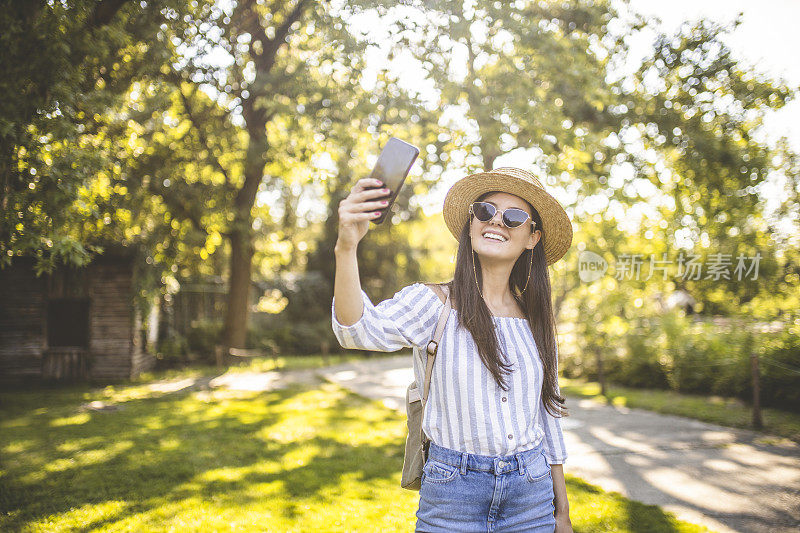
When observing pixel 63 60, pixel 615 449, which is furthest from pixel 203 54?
pixel 615 449

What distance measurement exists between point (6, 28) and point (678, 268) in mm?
11536

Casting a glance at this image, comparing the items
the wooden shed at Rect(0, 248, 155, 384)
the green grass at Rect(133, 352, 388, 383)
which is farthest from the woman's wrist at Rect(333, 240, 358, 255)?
the green grass at Rect(133, 352, 388, 383)

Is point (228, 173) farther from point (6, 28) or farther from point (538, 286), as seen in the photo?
point (538, 286)

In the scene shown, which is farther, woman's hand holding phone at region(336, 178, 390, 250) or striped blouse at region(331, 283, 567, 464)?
striped blouse at region(331, 283, 567, 464)

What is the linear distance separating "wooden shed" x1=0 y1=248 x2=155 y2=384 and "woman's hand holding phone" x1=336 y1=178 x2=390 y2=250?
1293 cm

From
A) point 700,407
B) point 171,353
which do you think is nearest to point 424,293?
point 700,407

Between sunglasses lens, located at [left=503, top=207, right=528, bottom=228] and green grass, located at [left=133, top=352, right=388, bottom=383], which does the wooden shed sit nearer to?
green grass, located at [left=133, top=352, right=388, bottom=383]

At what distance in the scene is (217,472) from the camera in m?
6.23

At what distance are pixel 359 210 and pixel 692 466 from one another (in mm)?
6096

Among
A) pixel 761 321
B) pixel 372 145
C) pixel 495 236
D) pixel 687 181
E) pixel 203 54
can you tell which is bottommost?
pixel 761 321

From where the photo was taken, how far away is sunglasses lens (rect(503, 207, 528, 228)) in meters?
2.30

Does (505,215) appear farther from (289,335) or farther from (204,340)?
(289,335)

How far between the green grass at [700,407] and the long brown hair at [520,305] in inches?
264

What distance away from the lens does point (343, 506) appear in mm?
5211
